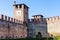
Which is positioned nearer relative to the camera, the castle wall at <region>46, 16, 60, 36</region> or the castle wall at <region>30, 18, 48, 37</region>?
the castle wall at <region>46, 16, 60, 36</region>

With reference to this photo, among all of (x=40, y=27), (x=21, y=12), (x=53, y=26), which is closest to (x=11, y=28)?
(x=21, y=12)

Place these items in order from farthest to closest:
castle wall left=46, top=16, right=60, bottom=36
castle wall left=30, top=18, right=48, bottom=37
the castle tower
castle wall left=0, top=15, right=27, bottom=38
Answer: castle wall left=30, top=18, right=48, bottom=37 → the castle tower → castle wall left=46, top=16, right=60, bottom=36 → castle wall left=0, top=15, right=27, bottom=38

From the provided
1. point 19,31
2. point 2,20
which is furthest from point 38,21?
point 2,20

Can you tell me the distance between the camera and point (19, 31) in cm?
2105

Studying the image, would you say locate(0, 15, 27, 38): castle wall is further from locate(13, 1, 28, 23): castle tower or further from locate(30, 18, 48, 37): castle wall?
locate(30, 18, 48, 37): castle wall

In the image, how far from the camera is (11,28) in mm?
19328

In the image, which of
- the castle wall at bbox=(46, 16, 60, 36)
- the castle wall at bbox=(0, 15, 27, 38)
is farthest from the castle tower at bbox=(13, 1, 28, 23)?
the castle wall at bbox=(46, 16, 60, 36)

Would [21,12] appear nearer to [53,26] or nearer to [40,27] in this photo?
[40,27]

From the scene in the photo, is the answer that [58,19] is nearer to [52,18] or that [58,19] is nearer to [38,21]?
[52,18]

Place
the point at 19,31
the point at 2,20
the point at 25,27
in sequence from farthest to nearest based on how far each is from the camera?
the point at 25,27, the point at 19,31, the point at 2,20

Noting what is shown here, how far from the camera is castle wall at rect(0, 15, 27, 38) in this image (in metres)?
17.7

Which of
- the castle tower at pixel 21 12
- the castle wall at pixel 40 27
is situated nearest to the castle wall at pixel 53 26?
the castle wall at pixel 40 27

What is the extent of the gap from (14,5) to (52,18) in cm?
625

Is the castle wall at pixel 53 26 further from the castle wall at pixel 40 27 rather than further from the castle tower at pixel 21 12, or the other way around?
the castle tower at pixel 21 12
